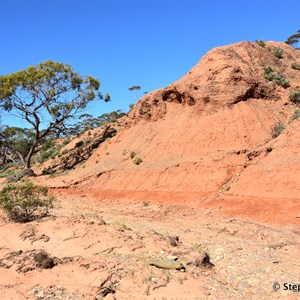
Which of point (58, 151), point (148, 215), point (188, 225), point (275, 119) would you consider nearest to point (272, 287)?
point (188, 225)

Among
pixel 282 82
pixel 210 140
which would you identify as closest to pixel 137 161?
pixel 210 140

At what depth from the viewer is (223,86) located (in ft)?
72.8

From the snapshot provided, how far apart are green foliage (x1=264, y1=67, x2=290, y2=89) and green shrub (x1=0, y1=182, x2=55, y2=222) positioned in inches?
692

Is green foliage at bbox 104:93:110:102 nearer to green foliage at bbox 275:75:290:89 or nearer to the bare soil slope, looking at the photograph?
the bare soil slope

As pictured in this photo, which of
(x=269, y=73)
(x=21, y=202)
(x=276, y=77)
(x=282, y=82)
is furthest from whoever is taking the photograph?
(x=269, y=73)

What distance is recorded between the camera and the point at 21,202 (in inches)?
442

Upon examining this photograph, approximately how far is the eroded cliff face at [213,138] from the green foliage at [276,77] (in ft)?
1.05

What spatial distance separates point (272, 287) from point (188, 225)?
6.01m

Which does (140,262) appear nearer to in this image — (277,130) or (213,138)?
(213,138)

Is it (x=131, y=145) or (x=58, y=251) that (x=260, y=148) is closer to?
(x=131, y=145)

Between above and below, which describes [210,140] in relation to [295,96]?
below

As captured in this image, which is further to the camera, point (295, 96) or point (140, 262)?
point (295, 96)

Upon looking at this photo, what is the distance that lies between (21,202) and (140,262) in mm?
5526

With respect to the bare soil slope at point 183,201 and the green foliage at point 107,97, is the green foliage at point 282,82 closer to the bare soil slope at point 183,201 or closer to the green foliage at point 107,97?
the bare soil slope at point 183,201
